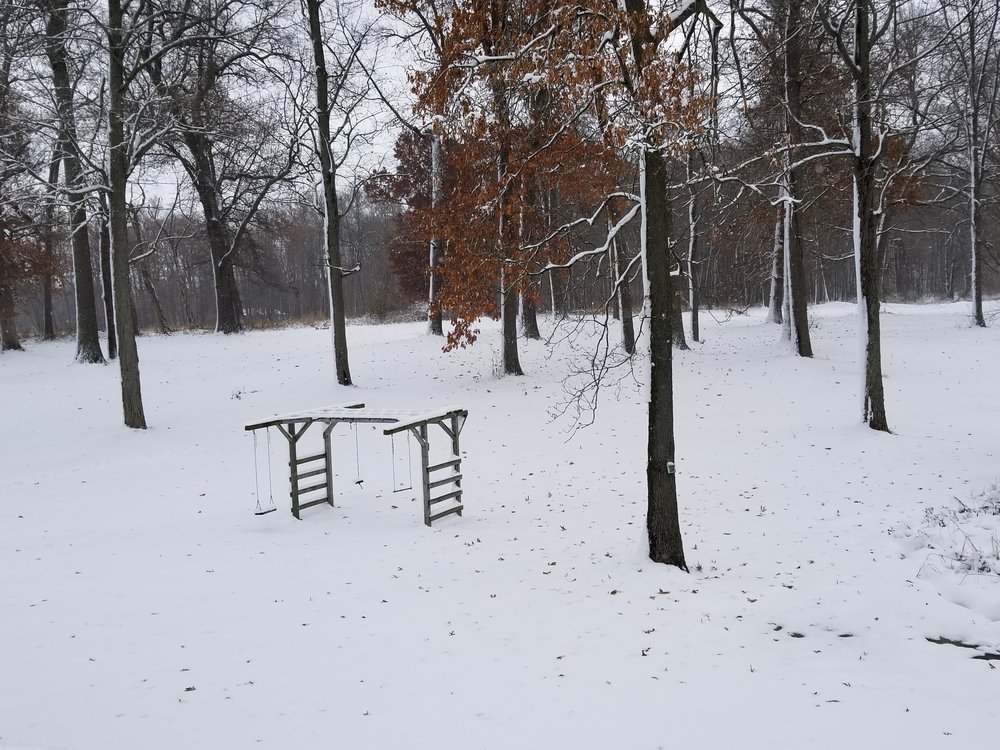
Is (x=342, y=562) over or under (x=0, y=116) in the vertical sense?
under

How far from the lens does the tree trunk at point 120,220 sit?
41.1 feet

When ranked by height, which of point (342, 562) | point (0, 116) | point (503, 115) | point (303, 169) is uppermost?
point (0, 116)

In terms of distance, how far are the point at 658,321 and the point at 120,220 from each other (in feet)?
37.4

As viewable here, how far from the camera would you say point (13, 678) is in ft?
15.0

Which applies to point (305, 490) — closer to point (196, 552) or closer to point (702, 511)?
point (196, 552)

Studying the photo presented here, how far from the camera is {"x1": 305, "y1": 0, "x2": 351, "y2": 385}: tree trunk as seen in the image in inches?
625

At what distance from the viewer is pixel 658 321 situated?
6465mm

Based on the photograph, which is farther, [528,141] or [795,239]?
[795,239]

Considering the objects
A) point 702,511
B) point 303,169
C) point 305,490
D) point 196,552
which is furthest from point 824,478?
point 303,169

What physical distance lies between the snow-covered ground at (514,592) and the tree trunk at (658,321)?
97 cm

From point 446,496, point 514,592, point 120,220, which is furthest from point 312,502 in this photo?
point 120,220

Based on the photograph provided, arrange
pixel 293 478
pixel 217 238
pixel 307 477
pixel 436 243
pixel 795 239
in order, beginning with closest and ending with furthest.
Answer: pixel 293 478 < pixel 307 477 < pixel 795 239 < pixel 436 243 < pixel 217 238

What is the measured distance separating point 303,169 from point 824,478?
46.5ft

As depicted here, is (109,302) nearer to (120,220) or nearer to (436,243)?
(120,220)
